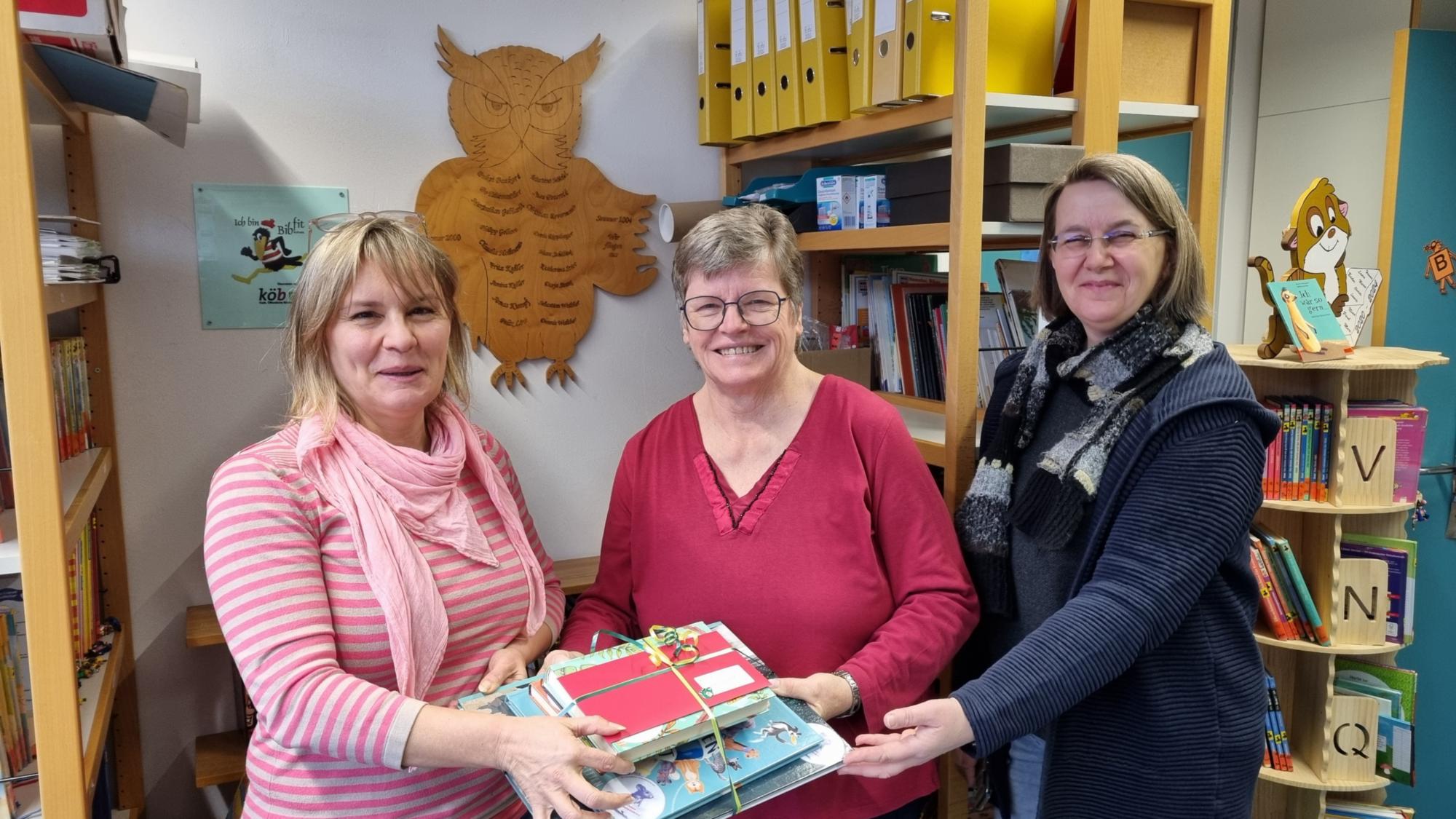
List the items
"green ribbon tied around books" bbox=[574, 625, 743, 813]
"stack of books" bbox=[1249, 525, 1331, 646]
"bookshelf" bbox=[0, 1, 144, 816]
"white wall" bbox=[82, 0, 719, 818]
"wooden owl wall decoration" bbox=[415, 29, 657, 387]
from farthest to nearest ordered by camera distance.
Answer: "stack of books" bbox=[1249, 525, 1331, 646] < "wooden owl wall decoration" bbox=[415, 29, 657, 387] < "white wall" bbox=[82, 0, 719, 818] < "green ribbon tied around books" bbox=[574, 625, 743, 813] < "bookshelf" bbox=[0, 1, 144, 816]

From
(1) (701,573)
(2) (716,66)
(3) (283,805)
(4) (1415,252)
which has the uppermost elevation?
(2) (716,66)

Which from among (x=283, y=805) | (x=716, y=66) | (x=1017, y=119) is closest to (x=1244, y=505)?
(x=1017, y=119)

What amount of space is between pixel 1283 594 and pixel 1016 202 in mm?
1489

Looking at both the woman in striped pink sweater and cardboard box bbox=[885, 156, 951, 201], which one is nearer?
the woman in striped pink sweater

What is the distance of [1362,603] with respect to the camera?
97.4 inches

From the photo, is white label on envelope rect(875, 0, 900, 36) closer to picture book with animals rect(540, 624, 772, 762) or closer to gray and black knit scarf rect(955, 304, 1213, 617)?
gray and black knit scarf rect(955, 304, 1213, 617)

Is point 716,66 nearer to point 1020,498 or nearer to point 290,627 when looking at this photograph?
point 1020,498

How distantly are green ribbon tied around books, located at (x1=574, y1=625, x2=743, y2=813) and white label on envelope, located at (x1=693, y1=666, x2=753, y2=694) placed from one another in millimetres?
12

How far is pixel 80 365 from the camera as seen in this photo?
196cm

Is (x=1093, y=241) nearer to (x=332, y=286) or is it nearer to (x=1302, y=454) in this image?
(x=332, y=286)

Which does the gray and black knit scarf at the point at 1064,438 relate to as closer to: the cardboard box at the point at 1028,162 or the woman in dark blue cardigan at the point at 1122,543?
the woman in dark blue cardigan at the point at 1122,543

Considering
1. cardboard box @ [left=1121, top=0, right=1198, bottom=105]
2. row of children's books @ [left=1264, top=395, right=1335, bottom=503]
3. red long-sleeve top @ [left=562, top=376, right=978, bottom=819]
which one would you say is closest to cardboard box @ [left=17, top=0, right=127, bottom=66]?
red long-sleeve top @ [left=562, top=376, right=978, bottom=819]

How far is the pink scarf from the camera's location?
131 cm

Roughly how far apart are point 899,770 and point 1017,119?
4.50ft
